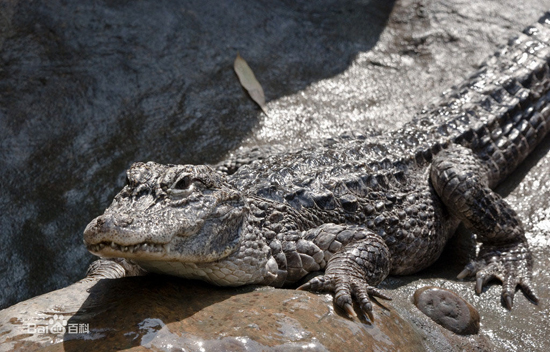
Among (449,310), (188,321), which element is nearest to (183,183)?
(188,321)

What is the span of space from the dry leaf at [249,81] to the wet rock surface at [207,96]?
0.08 meters

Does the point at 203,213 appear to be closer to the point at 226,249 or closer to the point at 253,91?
the point at 226,249

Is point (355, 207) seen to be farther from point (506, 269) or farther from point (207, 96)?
point (207, 96)

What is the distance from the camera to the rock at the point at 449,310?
11.0 ft

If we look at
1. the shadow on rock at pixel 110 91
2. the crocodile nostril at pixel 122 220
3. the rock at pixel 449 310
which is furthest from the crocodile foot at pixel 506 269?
the crocodile nostril at pixel 122 220

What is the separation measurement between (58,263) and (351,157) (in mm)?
2344

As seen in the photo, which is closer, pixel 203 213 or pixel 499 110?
pixel 203 213

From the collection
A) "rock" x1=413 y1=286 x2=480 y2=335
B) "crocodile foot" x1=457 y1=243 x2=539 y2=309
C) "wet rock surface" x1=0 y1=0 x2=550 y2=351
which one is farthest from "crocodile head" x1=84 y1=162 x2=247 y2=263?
"crocodile foot" x1=457 y1=243 x2=539 y2=309

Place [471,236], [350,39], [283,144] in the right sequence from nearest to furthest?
[471,236] < [283,144] < [350,39]

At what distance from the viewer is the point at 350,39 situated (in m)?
6.48

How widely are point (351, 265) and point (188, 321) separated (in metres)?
1.14

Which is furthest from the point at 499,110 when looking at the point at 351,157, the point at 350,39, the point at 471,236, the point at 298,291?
the point at 298,291

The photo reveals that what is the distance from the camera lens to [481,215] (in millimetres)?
4242

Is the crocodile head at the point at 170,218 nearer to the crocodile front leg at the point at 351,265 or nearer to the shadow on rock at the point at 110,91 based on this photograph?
the crocodile front leg at the point at 351,265
